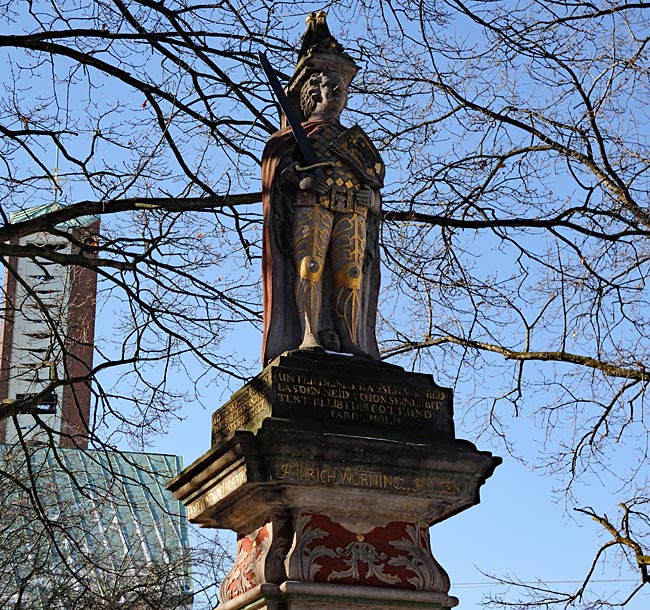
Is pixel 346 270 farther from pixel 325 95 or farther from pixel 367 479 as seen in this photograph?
pixel 367 479

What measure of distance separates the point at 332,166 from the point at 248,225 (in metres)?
4.34

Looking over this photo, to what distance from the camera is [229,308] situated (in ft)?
40.9

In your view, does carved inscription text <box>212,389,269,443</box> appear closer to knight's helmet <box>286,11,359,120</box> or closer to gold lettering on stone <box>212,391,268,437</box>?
gold lettering on stone <box>212,391,268,437</box>

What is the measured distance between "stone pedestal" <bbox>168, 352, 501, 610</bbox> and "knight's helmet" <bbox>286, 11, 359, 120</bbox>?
83.0 inches

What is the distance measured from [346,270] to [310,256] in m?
0.25

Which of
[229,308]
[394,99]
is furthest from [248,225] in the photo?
[394,99]

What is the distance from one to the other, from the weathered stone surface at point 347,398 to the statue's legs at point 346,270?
1.34 feet

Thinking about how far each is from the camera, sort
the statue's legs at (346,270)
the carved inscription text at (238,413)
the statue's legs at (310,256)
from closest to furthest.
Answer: the carved inscription text at (238,413), the statue's legs at (310,256), the statue's legs at (346,270)

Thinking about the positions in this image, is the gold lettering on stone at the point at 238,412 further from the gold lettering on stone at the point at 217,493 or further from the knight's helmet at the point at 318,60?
the knight's helmet at the point at 318,60

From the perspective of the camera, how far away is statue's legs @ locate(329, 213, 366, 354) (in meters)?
7.99

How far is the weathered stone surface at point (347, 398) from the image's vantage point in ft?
23.8

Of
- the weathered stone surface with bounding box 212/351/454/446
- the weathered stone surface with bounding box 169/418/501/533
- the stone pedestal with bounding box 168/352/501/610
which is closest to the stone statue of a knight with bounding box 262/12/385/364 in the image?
the weathered stone surface with bounding box 212/351/454/446

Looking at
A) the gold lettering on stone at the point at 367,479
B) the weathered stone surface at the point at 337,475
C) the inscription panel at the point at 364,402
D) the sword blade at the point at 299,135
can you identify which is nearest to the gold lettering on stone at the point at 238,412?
the inscription panel at the point at 364,402

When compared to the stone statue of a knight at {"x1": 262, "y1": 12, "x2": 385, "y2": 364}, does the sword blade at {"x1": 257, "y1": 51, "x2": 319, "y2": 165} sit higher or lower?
higher
